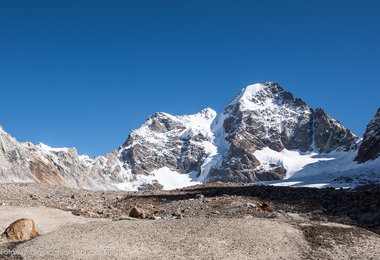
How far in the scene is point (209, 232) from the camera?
2241 cm

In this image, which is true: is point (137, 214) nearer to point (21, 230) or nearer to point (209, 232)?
point (21, 230)

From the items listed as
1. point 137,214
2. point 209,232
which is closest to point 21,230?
point 137,214

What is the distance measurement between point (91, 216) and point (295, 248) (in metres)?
13.5

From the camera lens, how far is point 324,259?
20547 mm

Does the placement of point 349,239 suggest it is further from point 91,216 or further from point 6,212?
point 6,212

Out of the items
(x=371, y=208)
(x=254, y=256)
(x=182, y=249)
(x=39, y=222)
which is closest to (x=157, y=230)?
(x=182, y=249)

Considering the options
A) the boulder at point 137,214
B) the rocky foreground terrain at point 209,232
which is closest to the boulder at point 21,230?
the rocky foreground terrain at point 209,232

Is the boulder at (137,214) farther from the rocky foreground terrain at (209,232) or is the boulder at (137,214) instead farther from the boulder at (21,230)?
the boulder at (21,230)

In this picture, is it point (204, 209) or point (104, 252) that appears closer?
point (104, 252)

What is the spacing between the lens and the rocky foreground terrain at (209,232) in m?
20.5

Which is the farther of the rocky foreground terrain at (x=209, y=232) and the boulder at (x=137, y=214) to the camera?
the boulder at (x=137, y=214)

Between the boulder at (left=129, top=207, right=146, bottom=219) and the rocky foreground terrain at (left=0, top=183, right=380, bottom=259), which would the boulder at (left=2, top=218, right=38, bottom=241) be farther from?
the boulder at (left=129, top=207, right=146, bottom=219)

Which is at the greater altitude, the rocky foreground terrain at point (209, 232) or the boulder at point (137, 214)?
the boulder at point (137, 214)

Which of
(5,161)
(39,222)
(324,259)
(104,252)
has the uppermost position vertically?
(5,161)
